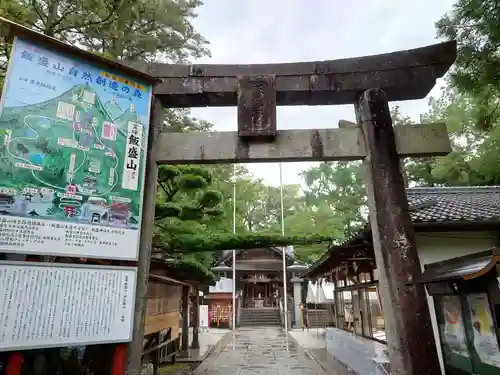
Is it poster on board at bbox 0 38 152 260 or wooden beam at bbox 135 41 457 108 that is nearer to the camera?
poster on board at bbox 0 38 152 260

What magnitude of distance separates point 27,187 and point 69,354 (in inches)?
147

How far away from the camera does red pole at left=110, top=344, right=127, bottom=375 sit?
3832 mm

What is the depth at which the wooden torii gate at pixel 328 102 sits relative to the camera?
4730 mm

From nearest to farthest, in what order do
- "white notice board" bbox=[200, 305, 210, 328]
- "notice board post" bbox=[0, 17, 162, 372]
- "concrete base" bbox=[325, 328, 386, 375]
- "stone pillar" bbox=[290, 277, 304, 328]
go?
"notice board post" bbox=[0, 17, 162, 372] < "concrete base" bbox=[325, 328, 386, 375] < "white notice board" bbox=[200, 305, 210, 328] < "stone pillar" bbox=[290, 277, 304, 328]

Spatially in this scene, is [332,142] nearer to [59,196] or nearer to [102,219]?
[102,219]

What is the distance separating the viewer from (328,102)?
540 centimetres

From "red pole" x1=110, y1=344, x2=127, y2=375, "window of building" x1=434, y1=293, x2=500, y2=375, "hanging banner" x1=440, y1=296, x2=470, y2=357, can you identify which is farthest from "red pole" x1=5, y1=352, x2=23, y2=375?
"hanging banner" x1=440, y1=296, x2=470, y2=357

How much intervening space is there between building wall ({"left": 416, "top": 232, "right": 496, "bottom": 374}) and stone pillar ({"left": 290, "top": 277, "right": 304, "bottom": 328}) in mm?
20487

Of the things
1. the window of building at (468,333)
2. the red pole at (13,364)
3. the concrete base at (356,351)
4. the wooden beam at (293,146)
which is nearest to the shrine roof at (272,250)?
the concrete base at (356,351)

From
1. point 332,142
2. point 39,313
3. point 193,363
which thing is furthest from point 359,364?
point 39,313

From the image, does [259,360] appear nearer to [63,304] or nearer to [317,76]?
[63,304]

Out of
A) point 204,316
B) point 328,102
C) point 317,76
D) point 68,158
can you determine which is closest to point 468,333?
point 328,102

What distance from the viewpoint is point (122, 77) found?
449 centimetres

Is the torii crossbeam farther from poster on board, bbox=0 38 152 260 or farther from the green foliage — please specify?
the green foliage
